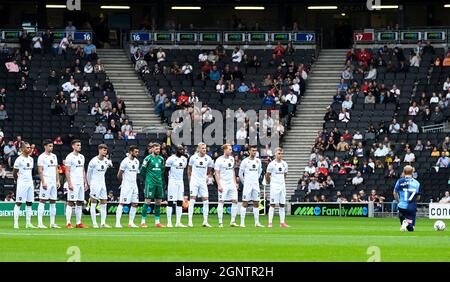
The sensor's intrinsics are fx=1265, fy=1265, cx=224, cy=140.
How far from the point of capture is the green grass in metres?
23.2

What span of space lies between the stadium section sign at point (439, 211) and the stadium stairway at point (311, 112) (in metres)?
9.22

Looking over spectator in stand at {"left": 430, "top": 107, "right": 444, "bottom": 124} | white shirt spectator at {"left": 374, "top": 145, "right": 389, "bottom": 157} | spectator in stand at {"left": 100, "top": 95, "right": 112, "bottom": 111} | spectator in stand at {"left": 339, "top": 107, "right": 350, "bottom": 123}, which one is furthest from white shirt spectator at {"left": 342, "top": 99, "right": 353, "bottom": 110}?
spectator in stand at {"left": 100, "top": 95, "right": 112, "bottom": 111}

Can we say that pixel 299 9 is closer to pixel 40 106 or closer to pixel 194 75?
pixel 194 75

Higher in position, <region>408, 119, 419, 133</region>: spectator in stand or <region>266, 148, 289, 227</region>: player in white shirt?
<region>408, 119, 419, 133</region>: spectator in stand

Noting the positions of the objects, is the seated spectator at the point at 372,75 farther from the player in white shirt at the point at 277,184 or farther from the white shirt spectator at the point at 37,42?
the player in white shirt at the point at 277,184

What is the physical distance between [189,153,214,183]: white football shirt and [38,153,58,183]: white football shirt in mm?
4207

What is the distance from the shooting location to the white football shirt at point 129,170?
36344 millimetres

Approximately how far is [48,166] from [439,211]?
18.1m

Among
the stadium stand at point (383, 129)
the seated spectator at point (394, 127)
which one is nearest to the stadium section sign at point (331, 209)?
the stadium stand at point (383, 129)

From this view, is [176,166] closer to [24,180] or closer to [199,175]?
[199,175]

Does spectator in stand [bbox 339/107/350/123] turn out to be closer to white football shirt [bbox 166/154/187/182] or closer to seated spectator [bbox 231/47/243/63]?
seated spectator [bbox 231/47/243/63]

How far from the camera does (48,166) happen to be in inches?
1400

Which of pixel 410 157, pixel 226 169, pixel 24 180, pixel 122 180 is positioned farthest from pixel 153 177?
pixel 410 157
